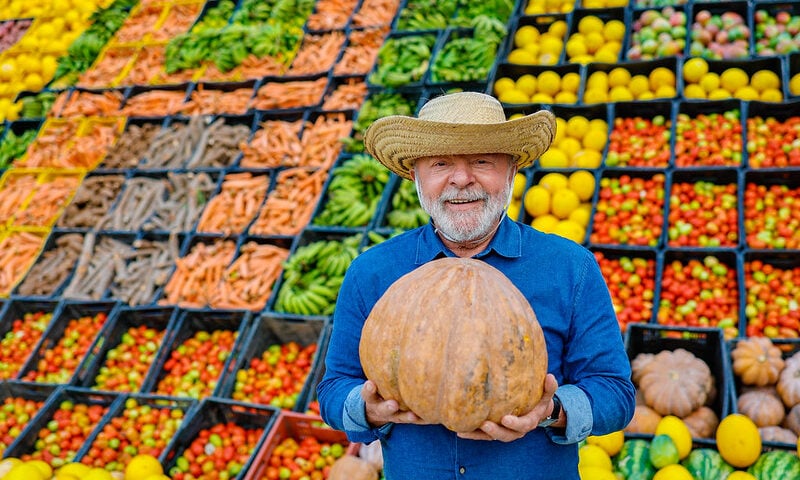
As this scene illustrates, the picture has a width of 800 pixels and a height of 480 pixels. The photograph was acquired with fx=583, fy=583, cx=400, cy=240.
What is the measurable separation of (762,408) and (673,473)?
2.70ft

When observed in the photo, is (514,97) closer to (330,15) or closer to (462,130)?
(330,15)

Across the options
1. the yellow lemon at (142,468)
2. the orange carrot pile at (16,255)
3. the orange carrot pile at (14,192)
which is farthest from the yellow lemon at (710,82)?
the orange carrot pile at (14,192)

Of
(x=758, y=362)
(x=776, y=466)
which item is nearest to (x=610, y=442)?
(x=776, y=466)

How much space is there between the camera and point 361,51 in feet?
23.1

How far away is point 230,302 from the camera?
4.77 m

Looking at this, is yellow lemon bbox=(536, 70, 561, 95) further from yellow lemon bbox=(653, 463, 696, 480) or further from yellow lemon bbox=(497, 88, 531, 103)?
yellow lemon bbox=(653, 463, 696, 480)

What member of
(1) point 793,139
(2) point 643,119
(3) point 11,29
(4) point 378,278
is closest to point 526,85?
(2) point 643,119

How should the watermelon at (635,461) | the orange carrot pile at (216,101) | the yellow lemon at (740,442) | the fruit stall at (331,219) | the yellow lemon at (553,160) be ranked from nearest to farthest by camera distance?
the yellow lemon at (740,442) < the watermelon at (635,461) < the fruit stall at (331,219) < the yellow lemon at (553,160) < the orange carrot pile at (216,101)

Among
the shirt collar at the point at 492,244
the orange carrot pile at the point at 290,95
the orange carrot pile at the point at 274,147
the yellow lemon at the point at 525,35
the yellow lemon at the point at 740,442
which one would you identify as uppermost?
the yellow lemon at the point at 525,35

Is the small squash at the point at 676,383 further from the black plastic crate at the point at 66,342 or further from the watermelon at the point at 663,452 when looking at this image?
the black plastic crate at the point at 66,342

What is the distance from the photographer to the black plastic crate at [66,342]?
15.2ft

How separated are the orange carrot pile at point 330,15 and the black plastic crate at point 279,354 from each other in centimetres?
452

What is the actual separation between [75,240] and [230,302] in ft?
6.95

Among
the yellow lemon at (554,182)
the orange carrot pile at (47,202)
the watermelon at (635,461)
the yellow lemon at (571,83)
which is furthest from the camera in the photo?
the orange carrot pile at (47,202)
